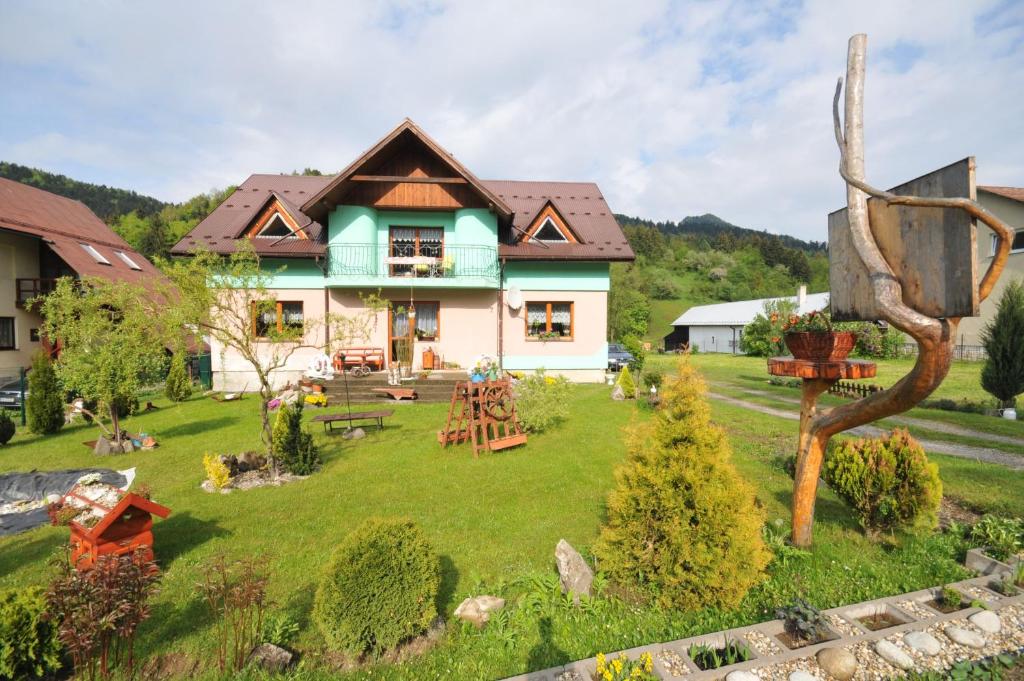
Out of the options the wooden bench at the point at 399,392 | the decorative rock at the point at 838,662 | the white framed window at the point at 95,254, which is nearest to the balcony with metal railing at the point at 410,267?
the wooden bench at the point at 399,392

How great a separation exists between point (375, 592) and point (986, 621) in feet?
14.4

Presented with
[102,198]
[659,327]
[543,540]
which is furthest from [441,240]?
[102,198]

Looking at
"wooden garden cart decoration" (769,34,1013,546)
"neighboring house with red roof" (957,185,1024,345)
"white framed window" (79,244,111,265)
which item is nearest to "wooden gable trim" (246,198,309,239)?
"white framed window" (79,244,111,265)

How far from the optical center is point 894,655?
2.97 meters

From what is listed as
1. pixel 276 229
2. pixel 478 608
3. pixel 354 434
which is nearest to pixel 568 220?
pixel 276 229

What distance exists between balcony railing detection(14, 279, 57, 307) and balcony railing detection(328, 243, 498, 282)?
52.2 feet

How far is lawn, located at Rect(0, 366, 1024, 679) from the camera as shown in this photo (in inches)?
133

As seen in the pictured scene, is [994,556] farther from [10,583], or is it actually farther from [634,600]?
[10,583]

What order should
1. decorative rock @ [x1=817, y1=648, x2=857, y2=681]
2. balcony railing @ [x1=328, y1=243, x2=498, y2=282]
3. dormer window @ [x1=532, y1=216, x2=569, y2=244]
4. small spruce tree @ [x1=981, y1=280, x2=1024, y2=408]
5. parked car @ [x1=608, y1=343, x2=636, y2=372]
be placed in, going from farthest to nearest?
parked car @ [x1=608, y1=343, x2=636, y2=372]
dormer window @ [x1=532, y1=216, x2=569, y2=244]
balcony railing @ [x1=328, y1=243, x2=498, y2=282]
small spruce tree @ [x1=981, y1=280, x2=1024, y2=408]
decorative rock @ [x1=817, y1=648, x2=857, y2=681]

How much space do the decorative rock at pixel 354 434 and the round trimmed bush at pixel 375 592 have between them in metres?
6.60

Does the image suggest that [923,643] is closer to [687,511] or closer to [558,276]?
[687,511]

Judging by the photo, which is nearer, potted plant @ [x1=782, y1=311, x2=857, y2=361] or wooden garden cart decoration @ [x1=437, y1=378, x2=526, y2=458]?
potted plant @ [x1=782, y1=311, x2=857, y2=361]

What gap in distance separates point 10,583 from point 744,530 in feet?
21.7

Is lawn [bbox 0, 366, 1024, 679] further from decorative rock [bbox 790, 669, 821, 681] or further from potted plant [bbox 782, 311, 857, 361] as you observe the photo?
potted plant [bbox 782, 311, 857, 361]
